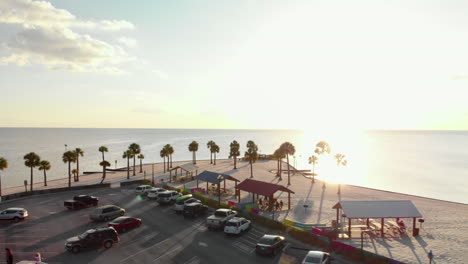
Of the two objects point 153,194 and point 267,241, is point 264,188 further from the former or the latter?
point 153,194

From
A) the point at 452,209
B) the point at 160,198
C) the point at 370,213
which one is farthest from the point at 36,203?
the point at 452,209

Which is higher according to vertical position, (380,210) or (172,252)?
(380,210)

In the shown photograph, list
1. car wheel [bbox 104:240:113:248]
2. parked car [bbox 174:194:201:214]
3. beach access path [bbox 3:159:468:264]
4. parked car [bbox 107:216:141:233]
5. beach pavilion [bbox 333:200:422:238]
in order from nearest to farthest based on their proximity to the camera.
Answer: car wheel [bbox 104:240:113:248] < beach access path [bbox 3:159:468:264] < parked car [bbox 107:216:141:233] < beach pavilion [bbox 333:200:422:238] < parked car [bbox 174:194:201:214]

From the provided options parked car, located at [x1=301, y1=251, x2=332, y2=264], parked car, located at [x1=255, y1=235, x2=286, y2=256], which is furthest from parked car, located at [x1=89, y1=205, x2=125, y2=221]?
parked car, located at [x1=301, y1=251, x2=332, y2=264]

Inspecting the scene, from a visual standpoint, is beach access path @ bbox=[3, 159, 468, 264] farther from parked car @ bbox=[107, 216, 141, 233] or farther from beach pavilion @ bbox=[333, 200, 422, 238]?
parked car @ bbox=[107, 216, 141, 233]

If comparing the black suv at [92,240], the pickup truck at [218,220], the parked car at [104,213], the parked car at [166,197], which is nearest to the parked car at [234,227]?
the pickup truck at [218,220]

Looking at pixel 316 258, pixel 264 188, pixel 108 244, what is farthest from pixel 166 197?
pixel 316 258
